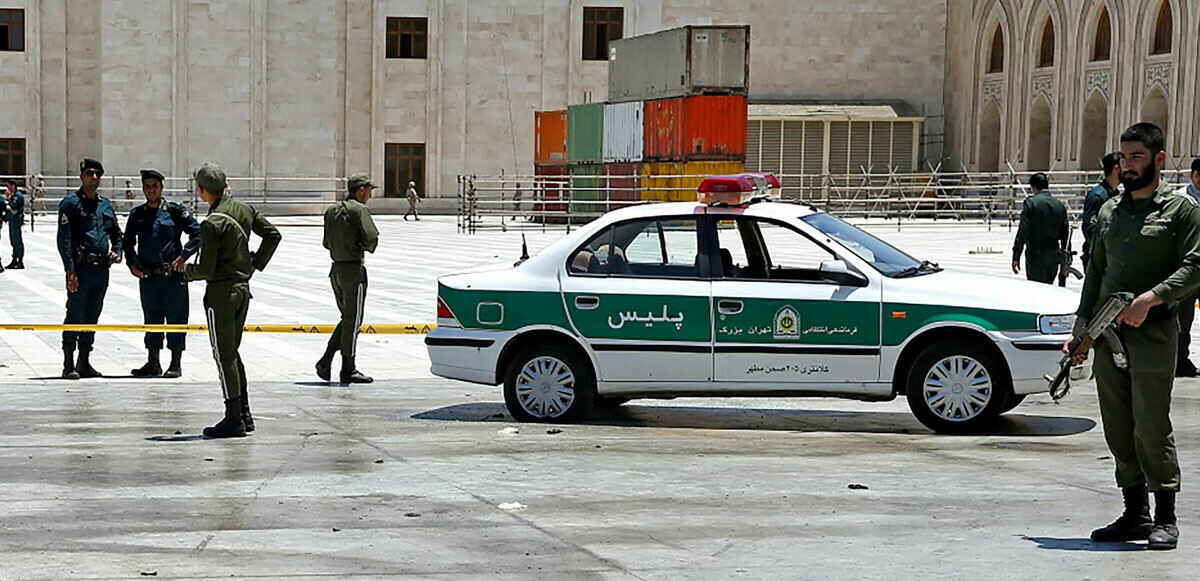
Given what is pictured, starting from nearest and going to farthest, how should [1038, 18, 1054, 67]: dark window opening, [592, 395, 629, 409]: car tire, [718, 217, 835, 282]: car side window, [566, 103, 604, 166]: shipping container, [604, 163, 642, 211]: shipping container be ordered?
[718, 217, 835, 282]: car side window → [592, 395, 629, 409]: car tire → [604, 163, 642, 211]: shipping container → [566, 103, 604, 166]: shipping container → [1038, 18, 1054, 67]: dark window opening

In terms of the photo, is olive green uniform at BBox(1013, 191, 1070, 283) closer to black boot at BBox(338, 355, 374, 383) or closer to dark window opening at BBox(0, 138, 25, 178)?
black boot at BBox(338, 355, 374, 383)

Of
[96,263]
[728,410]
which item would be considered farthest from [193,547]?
[96,263]

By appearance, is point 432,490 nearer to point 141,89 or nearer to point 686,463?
point 686,463

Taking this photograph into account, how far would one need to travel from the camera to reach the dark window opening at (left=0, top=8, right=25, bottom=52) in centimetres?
5462

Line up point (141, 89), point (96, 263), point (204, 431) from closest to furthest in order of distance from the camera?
point (204, 431)
point (96, 263)
point (141, 89)

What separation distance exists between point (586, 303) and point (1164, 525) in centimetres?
471

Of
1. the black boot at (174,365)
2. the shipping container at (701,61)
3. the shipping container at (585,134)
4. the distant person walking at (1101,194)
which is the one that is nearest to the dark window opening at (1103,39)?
the shipping container at (701,61)

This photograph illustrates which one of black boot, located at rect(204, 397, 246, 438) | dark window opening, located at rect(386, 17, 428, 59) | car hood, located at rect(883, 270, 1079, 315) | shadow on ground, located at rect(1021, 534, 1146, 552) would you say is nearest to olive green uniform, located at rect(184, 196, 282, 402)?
black boot, located at rect(204, 397, 246, 438)

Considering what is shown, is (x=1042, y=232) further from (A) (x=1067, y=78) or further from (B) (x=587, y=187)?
(A) (x=1067, y=78)

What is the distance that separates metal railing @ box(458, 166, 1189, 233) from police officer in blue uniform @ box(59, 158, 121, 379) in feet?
78.0

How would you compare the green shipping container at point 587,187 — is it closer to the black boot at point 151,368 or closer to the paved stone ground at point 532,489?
the black boot at point 151,368

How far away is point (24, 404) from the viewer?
40.5 feet

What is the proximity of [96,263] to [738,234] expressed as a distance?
579 cm

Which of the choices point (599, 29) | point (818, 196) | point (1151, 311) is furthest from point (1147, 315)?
point (599, 29)
